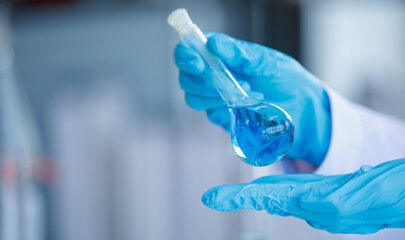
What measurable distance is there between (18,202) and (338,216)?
43.0 inches

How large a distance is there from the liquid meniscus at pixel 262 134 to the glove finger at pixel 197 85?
0.20 meters

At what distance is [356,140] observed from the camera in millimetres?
877

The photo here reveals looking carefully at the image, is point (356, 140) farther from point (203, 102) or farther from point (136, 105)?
point (136, 105)

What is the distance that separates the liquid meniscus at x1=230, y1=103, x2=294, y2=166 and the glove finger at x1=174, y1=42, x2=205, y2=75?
0.17 metres

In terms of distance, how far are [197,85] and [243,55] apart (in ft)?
0.35

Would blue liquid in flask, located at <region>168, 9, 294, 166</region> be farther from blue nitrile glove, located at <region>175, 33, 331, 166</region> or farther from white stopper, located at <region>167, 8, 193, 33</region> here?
blue nitrile glove, located at <region>175, 33, 331, 166</region>

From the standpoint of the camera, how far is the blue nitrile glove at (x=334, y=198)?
21.6 inches

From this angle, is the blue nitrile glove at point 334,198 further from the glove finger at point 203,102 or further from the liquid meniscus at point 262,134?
the glove finger at point 203,102

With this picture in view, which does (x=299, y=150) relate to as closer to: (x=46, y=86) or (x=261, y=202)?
(x=261, y=202)

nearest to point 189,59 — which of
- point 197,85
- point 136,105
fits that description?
point 197,85

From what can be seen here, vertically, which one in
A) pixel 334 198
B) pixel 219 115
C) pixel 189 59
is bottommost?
pixel 334 198

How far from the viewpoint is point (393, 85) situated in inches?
92.3

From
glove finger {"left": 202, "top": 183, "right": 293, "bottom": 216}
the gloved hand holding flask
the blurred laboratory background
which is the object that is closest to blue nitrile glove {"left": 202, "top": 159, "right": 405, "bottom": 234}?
glove finger {"left": 202, "top": 183, "right": 293, "bottom": 216}

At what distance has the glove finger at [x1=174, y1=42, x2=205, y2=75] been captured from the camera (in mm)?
748
